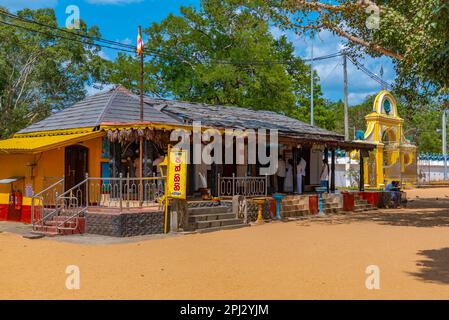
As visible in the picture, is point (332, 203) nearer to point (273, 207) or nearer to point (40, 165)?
point (273, 207)

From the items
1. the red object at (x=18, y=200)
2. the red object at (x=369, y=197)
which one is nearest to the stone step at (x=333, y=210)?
the red object at (x=369, y=197)

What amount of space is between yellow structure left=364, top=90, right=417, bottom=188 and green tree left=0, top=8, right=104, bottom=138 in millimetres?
19922

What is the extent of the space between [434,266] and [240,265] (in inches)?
141

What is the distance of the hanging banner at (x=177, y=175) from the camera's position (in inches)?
515

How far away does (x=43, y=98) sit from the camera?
31.3 meters

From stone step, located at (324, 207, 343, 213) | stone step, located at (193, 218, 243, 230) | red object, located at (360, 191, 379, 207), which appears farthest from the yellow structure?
stone step, located at (193, 218, 243, 230)

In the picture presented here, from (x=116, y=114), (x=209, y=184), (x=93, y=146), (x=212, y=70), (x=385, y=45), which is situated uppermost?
(x=212, y=70)

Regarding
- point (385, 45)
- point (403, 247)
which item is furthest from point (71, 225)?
point (385, 45)

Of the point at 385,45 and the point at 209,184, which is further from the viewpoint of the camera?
the point at 209,184

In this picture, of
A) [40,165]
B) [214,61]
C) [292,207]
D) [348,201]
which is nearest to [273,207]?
[292,207]

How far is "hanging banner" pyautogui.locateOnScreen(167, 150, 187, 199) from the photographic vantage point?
13.1 meters

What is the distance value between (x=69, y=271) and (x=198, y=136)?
8.81 meters

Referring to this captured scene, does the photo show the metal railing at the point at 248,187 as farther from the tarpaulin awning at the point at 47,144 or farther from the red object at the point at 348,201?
the tarpaulin awning at the point at 47,144

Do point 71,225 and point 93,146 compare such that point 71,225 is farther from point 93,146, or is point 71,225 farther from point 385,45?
point 385,45
